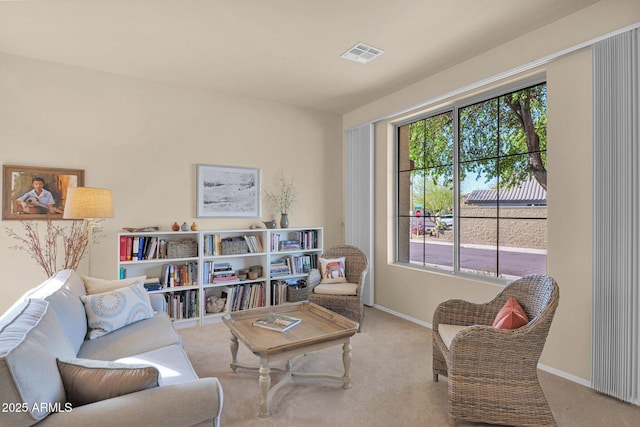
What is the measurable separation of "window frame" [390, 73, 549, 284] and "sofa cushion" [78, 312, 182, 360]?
113 inches

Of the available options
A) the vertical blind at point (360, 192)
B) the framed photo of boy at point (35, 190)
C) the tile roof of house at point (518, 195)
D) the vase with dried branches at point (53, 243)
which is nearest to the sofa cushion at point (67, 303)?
the vase with dried branches at point (53, 243)

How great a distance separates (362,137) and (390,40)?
6.06 feet

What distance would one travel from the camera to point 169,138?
400cm

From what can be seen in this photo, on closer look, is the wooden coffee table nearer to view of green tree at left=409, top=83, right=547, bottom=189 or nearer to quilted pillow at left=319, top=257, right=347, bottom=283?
quilted pillow at left=319, top=257, right=347, bottom=283

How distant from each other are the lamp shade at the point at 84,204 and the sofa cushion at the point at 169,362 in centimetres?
151

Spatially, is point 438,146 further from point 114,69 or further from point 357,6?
point 114,69

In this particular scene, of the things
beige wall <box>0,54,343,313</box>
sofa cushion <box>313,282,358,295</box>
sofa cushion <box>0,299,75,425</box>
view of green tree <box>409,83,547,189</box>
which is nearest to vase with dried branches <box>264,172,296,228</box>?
beige wall <box>0,54,343,313</box>

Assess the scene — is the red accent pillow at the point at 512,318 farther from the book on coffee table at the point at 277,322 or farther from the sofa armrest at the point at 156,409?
the sofa armrest at the point at 156,409

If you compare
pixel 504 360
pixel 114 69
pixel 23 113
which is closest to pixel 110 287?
pixel 23 113

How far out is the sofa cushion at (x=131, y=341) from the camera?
2039 millimetres

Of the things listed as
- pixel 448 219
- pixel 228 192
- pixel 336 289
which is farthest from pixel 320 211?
pixel 448 219

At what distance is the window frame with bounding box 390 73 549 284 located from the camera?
3.13 m

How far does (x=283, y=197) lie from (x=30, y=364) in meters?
3.71

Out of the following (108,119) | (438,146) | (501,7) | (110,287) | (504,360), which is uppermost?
(501,7)
